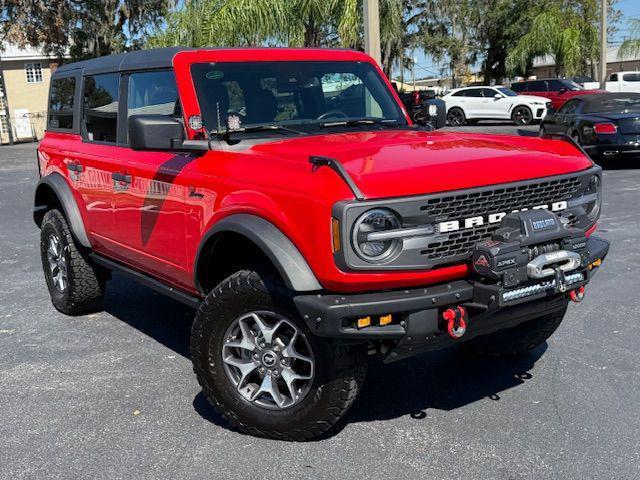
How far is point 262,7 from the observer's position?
17016mm

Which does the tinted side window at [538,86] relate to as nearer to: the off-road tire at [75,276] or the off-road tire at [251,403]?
the off-road tire at [75,276]

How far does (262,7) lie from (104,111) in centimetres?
1240

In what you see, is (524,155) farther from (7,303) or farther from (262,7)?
(262,7)

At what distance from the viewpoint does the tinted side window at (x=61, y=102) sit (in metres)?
6.04

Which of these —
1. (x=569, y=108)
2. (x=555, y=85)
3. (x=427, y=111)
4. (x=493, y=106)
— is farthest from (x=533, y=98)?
(x=427, y=111)

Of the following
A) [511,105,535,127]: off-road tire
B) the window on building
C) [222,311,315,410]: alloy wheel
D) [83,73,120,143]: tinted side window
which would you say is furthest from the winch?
the window on building

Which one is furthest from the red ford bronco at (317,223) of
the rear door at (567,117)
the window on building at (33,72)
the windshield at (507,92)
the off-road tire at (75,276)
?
the window on building at (33,72)

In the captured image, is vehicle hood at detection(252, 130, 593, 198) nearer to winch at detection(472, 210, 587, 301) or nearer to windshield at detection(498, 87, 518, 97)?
winch at detection(472, 210, 587, 301)

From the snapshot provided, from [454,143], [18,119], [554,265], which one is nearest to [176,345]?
[454,143]

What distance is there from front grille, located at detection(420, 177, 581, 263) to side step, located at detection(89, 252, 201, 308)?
5.22ft

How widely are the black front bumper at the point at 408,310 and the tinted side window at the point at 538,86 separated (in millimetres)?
29908

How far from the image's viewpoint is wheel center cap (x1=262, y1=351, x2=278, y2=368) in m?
3.73

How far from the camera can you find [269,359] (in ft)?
12.3

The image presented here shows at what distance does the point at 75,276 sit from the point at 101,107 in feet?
4.46
